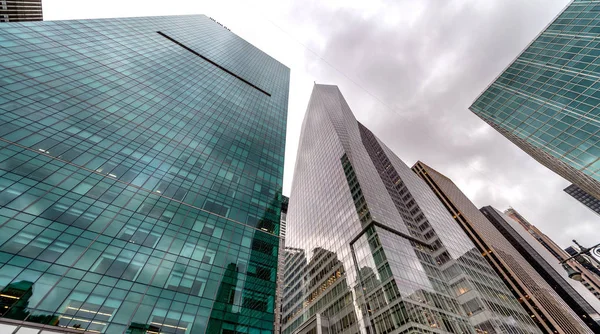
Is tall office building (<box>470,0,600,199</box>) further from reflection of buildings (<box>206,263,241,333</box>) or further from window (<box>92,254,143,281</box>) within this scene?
window (<box>92,254,143,281</box>)

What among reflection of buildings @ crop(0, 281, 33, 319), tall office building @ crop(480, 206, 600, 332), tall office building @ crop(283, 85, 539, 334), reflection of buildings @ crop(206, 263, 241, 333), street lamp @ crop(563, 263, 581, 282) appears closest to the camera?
street lamp @ crop(563, 263, 581, 282)

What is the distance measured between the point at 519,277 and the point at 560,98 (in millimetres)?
95239

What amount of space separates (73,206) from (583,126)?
241 feet

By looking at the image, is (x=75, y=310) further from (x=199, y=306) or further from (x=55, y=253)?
(x=199, y=306)

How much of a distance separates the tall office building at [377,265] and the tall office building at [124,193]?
23563 millimetres

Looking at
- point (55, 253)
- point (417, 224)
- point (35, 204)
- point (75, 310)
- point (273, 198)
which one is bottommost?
point (75, 310)

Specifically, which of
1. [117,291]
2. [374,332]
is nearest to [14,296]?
[117,291]

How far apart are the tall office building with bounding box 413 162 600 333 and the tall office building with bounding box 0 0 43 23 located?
198839mm

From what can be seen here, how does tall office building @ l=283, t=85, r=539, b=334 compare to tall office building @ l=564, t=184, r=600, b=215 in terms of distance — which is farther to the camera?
tall office building @ l=564, t=184, r=600, b=215

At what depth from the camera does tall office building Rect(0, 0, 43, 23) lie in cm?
7869

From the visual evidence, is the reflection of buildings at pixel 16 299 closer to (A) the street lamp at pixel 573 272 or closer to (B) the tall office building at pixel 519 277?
(A) the street lamp at pixel 573 272

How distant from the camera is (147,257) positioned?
27.5m

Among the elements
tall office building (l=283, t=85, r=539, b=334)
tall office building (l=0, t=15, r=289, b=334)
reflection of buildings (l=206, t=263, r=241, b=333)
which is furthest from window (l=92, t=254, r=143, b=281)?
tall office building (l=283, t=85, r=539, b=334)

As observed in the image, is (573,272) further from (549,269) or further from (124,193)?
(549,269)
